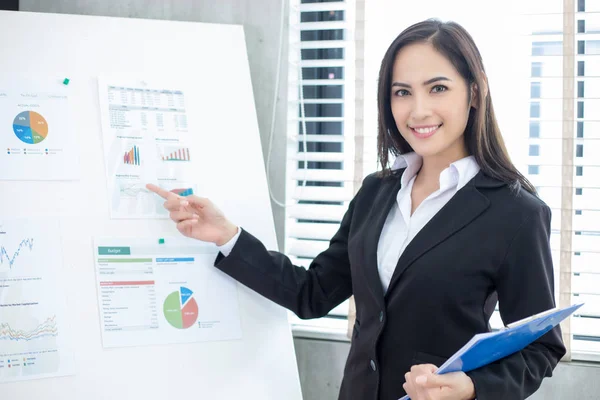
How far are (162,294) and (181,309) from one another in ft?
0.20

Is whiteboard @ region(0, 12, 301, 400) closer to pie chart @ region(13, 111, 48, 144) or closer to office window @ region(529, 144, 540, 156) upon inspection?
pie chart @ region(13, 111, 48, 144)

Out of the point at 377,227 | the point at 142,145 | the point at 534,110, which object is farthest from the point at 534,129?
the point at 142,145

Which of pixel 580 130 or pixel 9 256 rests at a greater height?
pixel 580 130

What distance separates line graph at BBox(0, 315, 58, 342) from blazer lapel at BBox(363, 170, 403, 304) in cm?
73

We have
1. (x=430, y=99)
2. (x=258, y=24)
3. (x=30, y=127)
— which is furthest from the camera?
(x=258, y=24)

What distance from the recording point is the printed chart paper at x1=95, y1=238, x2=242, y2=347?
1593 mm

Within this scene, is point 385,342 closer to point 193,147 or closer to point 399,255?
point 399,255

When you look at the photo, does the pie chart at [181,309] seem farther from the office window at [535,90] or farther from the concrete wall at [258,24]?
the office window at [535,90]

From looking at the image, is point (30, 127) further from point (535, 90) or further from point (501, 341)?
point (535, 90)

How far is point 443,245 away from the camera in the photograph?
4.55 feet

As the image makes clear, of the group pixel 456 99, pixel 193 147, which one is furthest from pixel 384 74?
pixel 193 147

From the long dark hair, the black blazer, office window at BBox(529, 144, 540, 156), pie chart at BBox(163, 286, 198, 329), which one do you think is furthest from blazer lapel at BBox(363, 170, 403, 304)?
office window at BBox(529, 144, 540, 156)

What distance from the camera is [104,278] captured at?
1596 millimetres

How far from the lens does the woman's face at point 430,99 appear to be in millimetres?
1420
